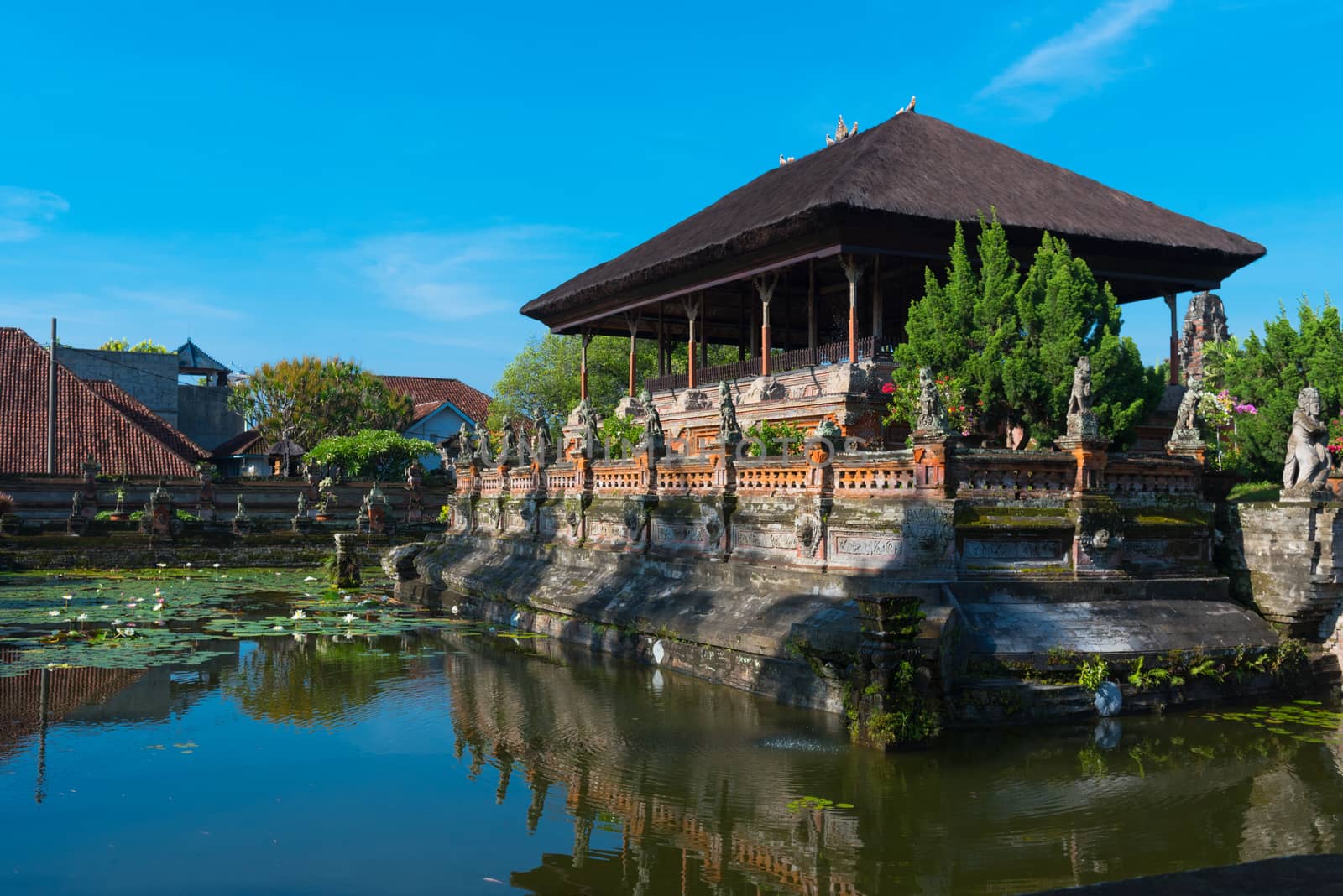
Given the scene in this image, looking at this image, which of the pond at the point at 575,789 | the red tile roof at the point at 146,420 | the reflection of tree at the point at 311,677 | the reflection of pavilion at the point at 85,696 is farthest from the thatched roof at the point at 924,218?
the red tile roof at the point at 146,420

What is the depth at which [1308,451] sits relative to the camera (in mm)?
13297

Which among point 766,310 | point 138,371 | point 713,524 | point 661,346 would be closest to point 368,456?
point 138,371

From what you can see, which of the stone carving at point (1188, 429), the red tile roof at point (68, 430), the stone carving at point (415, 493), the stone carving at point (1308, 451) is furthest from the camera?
the red tile roof at point (68, 430)

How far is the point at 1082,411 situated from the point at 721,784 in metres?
6.60

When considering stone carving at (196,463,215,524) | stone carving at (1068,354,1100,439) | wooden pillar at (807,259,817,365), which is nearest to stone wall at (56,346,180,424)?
stone carving at (196,463,215,524)

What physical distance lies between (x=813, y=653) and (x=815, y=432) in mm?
3079

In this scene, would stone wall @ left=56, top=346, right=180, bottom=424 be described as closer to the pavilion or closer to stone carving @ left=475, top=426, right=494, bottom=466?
the pavilion

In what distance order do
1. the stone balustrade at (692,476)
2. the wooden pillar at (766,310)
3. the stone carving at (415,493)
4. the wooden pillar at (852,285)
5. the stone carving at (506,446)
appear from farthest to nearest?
the stone carving at (415,493) < the wooden pillar at (766,310) < the stone carving at (506,446) < the wooden pillar at (852,285) < the stone balustrade at (692,476)

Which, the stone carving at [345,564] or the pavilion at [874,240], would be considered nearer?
the pavilion at [874,240]

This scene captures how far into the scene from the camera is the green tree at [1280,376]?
64.9ft

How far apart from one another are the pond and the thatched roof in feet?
36.5

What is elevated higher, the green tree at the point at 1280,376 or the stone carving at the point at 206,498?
the green tree at the point at 1280,376

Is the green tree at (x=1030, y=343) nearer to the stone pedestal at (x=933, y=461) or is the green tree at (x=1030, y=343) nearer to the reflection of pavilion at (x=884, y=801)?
the stone pedestal at (x=933, y=461)

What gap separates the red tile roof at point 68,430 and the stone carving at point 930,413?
3400cm
